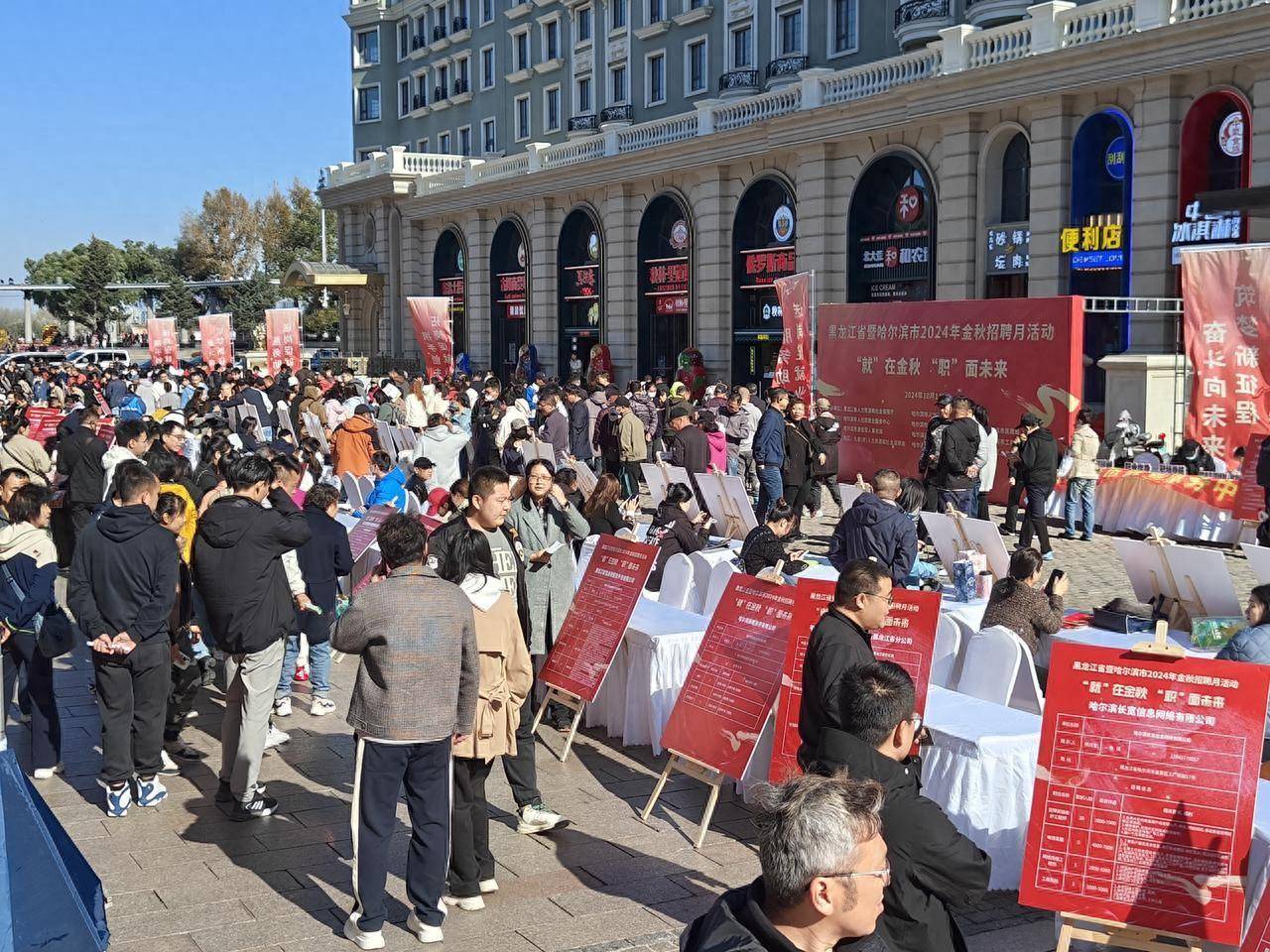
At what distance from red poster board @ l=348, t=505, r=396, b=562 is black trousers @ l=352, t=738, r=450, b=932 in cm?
650

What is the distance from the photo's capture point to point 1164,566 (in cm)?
975

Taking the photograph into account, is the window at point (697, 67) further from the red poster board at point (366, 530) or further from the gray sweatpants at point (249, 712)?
the gray sweatpants at point (249, 712)

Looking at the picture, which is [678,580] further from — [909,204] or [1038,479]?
[909,204]

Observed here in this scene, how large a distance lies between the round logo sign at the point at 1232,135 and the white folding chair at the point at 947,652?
1722 centimetres

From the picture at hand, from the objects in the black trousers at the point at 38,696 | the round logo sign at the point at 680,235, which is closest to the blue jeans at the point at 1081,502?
the black trousers at the point at 38,696

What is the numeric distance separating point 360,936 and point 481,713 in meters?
1.13

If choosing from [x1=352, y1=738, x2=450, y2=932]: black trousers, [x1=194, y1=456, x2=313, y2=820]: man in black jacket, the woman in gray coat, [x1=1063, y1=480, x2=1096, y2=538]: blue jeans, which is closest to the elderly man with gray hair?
[x1=352, y1=738, x2=450, y2=932]: black trousers

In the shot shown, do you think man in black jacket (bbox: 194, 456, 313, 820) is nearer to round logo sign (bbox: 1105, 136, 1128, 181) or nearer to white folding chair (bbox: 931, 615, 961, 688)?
white folding chair (bbox: 931, 615, 961, 688)

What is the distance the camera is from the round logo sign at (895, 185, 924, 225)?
97.8 feet

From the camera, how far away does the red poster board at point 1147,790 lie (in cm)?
531

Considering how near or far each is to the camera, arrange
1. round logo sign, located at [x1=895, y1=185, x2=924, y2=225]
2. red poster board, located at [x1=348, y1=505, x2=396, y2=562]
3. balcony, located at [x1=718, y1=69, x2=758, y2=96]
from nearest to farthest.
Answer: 1. red poster board, located at [x1=348, y1=505, x2=396, y2=562]
2. round logo sign, located at [x1=895, y1=185, x2=924, y2=225]
3. balcony, located at [x1=718, y1=69, x2=758, y2=96]

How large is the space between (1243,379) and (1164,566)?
6.31 m

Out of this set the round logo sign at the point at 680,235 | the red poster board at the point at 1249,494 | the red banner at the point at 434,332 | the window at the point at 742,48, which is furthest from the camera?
the window at the point at 742,48

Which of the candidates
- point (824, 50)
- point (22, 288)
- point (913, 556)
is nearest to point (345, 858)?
point (913, 556)
